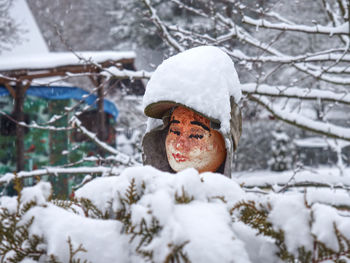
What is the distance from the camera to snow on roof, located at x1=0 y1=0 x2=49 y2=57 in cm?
981

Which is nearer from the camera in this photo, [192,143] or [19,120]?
[192,143]

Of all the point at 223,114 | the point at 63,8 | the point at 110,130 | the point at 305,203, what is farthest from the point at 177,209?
the point at 63,8

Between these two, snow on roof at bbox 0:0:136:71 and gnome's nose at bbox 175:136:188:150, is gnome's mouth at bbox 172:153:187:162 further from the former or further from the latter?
snow on roof at bbox 0:0:136:71

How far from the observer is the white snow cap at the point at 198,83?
5.79 feet

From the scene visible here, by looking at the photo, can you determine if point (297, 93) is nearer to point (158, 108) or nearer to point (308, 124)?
point (308, 124)

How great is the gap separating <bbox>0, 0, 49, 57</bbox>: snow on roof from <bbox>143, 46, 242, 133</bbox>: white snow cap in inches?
347

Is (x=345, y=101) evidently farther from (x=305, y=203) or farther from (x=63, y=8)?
(x=63, y=8)

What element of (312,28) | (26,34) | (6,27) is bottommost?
(312,28)

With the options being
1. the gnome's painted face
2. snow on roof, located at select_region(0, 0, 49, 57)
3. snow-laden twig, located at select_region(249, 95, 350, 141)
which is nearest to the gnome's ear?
the gnome's painted face

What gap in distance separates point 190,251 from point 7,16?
13050mm

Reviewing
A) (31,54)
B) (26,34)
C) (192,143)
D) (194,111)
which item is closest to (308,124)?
(192,143)

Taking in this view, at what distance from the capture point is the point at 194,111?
5.92ft

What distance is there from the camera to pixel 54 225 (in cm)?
94

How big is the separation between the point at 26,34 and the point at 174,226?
451 inches
